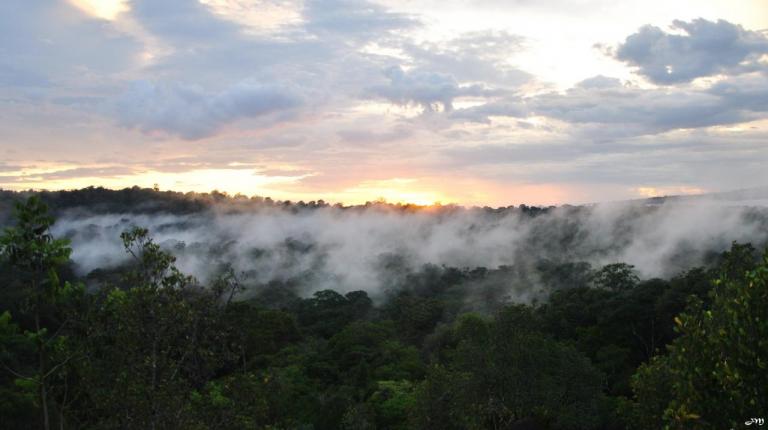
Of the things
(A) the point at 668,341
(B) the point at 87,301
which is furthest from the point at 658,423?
(A) the point at 668,341

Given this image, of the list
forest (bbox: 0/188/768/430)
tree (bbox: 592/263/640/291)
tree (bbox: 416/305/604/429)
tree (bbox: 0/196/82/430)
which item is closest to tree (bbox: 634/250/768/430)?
forest (bbox: 0/188/768/430)

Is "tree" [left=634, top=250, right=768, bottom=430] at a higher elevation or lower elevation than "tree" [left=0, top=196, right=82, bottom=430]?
lower

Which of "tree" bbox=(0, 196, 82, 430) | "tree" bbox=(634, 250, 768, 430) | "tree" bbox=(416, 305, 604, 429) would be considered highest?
"tree" bbox=(0, 196, 82, 430)

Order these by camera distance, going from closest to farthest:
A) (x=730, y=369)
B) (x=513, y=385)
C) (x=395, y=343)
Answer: (x=730, y=369) < (x=513, y=385) < (x=395, y=343)

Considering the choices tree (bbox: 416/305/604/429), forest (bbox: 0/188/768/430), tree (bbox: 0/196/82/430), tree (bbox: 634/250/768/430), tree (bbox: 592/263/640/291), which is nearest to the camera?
tree (bbox: 634/250/768/430)

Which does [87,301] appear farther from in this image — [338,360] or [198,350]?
[338,360]

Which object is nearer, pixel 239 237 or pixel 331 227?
pixel 239 237

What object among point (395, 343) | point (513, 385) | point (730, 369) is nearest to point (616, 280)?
point (395, 343)

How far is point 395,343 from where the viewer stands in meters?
56.2

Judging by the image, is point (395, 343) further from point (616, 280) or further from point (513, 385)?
point (513, 385)

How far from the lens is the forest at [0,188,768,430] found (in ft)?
42.3

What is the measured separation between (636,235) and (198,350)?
130 m

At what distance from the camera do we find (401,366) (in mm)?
50906

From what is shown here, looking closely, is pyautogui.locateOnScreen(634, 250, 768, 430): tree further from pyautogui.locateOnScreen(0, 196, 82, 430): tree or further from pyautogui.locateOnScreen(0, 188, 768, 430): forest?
pyautogui.locateOnScreen(0, 196, 82, 430): tree
